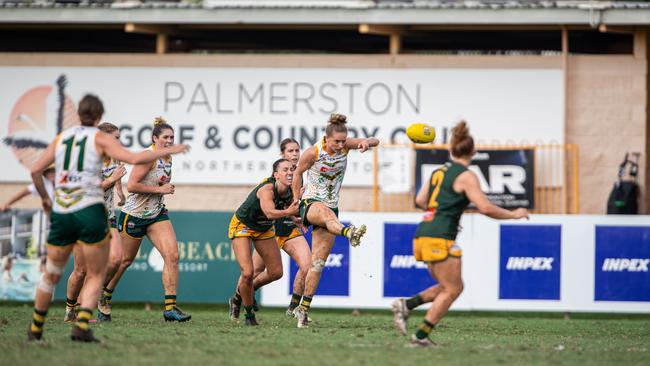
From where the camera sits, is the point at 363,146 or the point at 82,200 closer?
the point at 82,200

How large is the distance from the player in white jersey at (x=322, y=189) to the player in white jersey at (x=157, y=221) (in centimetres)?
145

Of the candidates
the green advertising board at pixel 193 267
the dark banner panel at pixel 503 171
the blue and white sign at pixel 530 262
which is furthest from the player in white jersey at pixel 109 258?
the dark banner panel at pixel 503 171

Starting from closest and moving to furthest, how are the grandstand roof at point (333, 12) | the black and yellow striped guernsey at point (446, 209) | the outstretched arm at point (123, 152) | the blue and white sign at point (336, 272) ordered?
the outstretched arm at point (123, 152) < the black and yellow striped guernsey at point (446, 209) < the blue and white sign at point (336, 272) < the grandstand roof at point (333, 12)

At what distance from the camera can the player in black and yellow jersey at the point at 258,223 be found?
1173 centimetres

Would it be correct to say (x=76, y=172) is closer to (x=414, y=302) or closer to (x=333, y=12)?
(x=414, y=302)

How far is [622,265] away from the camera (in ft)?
51.3

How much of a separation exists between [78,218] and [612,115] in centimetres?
1195

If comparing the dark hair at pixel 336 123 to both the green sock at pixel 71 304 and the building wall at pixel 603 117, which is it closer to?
the green sock at pixel 71 304

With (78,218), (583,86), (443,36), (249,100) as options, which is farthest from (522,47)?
(78,218)

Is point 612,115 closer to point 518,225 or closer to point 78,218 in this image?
point 518,225

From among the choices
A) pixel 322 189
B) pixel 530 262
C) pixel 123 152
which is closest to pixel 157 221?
pixel 322 189

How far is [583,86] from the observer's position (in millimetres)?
18703

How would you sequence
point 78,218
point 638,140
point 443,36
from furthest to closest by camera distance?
point 443,36 < point 638,140 < point 78,218

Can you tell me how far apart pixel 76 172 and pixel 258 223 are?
3.15 m
